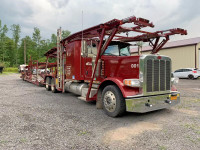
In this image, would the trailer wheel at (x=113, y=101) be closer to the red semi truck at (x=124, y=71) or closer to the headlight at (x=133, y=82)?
the red semi truck at (x=124, y=71)

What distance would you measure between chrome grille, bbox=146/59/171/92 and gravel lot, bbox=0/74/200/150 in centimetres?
91

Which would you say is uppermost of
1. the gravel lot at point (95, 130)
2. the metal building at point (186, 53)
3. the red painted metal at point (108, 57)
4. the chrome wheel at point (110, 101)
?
the metal building at point (186, 53)

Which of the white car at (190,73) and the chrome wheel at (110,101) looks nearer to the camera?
the chrome wheel at (110,101)

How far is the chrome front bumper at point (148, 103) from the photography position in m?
3.95

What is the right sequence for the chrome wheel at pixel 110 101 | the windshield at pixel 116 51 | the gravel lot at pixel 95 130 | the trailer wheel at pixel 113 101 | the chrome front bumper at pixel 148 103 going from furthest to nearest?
1. the windshield at pixel 116 51
2. the chrome wheel at pixel 110 101
3. the trailer wheel at pixel 113 101
4. the chrome front bumper at pixel 148 103
5. the gravel lot at pixel 95 130

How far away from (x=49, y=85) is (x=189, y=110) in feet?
24.3

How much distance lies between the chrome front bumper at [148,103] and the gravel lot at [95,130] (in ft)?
1.26

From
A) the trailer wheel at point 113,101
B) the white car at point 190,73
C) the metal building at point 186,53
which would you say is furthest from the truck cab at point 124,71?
the metal building at point 186,53

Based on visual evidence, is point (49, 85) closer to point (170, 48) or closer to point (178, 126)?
point (178, 126)

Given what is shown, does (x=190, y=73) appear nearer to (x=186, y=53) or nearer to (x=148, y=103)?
(x=186, y=53)

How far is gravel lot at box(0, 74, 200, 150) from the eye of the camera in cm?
289

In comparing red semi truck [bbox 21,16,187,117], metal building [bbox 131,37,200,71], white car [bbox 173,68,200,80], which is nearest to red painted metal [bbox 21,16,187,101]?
red semi truck [bbox 21,16,187,117]

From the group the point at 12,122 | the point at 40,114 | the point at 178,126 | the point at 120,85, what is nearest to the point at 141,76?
the point at 120,85

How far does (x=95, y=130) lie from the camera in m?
3.57
